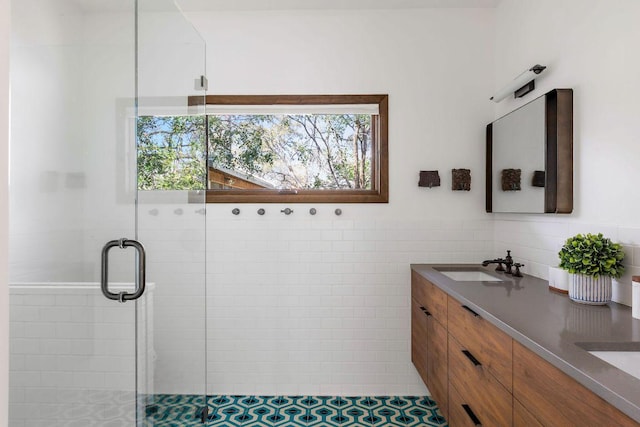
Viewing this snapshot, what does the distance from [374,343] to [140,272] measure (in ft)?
6.15

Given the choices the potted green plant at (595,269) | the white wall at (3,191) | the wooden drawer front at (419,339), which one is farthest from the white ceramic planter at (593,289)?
the white wall at (3,191)

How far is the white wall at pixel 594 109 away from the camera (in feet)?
5.42

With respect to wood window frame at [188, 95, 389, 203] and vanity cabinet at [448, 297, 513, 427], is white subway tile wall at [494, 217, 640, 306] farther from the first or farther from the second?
wood window frame at [188, 95, 389, 203]

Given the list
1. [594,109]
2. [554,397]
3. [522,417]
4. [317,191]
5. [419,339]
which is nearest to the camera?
[554,397]

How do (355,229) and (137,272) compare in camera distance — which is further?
(355,229)

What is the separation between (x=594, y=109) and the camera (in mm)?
1857

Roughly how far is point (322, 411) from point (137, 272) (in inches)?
67.2

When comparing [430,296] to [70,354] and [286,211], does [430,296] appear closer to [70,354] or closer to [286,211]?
[286,211]

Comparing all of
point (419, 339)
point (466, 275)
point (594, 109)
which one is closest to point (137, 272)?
point (419, 339)

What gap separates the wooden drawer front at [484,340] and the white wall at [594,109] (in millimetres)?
619

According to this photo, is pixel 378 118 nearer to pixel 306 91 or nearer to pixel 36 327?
pixel 306 91

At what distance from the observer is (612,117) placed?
1743 mm

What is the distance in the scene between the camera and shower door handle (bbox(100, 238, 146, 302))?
1445 millimetres

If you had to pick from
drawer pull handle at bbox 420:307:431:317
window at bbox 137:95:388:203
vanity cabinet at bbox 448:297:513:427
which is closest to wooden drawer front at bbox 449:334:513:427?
vanity cabinet at bbox 448:297:513:427
